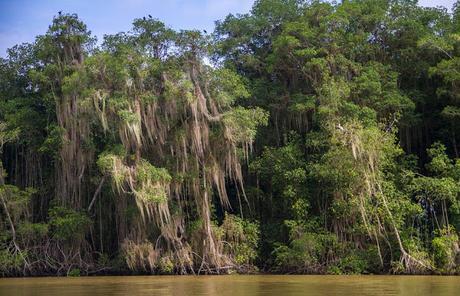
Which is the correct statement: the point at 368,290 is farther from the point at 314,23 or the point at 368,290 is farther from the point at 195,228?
the point at 314,23

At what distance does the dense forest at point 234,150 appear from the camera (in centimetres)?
2148

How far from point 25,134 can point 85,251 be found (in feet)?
17.2

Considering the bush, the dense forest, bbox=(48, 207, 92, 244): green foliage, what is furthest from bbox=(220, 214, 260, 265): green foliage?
the bush

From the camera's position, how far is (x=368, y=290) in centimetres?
1347

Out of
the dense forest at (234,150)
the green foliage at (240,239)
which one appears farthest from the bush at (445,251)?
the green foliage at (240,239)

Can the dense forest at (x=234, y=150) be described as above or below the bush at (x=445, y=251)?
above

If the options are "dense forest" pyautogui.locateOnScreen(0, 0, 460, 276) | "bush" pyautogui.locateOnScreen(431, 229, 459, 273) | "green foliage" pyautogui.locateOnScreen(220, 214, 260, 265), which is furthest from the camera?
"green foliage" pyautogui.locateOnScreen(220, 214, 260, 265)

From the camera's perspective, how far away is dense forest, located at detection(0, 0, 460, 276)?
21484 mm

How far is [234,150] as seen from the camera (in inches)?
909

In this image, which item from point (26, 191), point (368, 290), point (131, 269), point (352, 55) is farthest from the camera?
point (352, 55)

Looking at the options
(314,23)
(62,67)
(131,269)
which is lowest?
(131,269)

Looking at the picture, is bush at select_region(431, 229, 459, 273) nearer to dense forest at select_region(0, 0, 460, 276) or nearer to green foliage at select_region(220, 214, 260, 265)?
dense forest at select_region(0, 0, 460, 276)

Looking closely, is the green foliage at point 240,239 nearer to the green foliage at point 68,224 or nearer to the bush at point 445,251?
the green foliage at point 68,224

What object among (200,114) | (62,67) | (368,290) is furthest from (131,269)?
(368,290)
